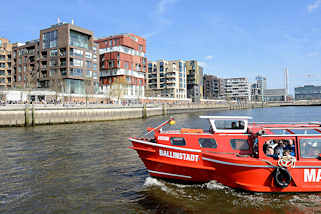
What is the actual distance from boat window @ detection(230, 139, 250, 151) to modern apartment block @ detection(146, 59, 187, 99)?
Result: 122 m

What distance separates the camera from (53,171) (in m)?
14.1

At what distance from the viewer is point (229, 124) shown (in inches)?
479

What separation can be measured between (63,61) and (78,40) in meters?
7.99

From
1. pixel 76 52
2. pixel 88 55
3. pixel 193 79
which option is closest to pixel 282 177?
pixel 76 52

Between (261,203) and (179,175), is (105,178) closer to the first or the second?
(179,175)

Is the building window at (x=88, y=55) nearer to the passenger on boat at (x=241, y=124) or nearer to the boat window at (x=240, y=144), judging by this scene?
the passenger on boat at (x=241, y=124)

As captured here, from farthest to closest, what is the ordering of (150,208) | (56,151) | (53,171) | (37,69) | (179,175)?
(37,69), (56,151), (53,171), (179,175), (150,208)

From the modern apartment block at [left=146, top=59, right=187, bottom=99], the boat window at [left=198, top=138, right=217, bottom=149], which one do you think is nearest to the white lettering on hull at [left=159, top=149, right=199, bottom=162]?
the boat window at [left=198, top=138, right=217, bottom=149]

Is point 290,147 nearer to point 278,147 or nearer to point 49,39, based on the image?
point 278,147

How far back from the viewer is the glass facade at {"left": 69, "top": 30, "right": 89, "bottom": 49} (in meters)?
72.1

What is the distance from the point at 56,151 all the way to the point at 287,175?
1614 cm

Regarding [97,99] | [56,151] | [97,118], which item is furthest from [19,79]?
[56,151]

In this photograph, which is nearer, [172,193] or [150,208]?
[150,208]

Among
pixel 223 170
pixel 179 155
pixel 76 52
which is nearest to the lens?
pixel 223 170
